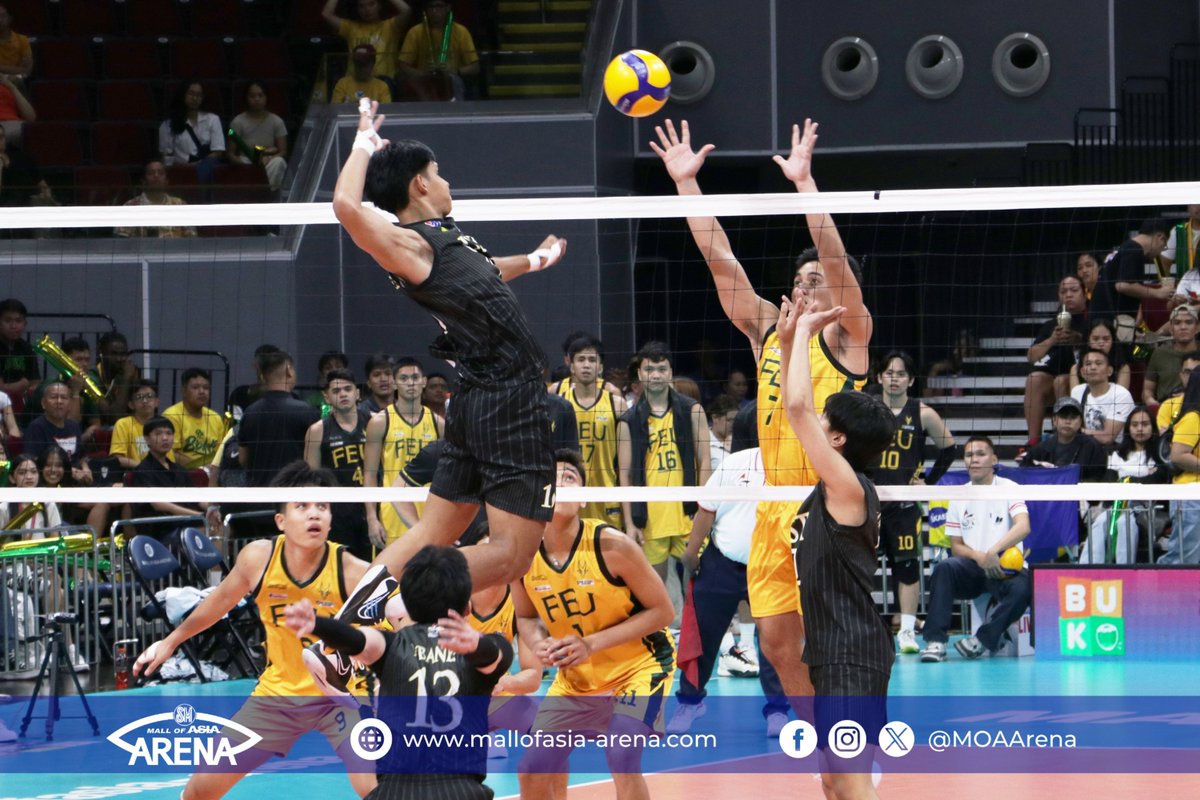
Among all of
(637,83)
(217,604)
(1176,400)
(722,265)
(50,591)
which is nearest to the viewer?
(217,604)

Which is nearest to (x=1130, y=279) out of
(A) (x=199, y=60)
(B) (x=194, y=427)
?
(B) (x=194, y=427)

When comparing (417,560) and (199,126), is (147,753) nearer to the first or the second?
(417,560)

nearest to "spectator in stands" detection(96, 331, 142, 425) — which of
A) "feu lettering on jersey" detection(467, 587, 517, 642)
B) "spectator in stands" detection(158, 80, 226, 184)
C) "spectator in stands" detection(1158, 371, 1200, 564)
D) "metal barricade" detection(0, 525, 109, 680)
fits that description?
"metal barricade" detection(0, 525, 109, 680)

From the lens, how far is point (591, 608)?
261 inches

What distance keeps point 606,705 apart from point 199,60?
13003 mm

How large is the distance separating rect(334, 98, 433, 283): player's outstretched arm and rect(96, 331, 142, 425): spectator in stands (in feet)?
25.9

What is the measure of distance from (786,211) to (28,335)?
9.70 m

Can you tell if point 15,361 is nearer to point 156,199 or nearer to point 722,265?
point 156,199

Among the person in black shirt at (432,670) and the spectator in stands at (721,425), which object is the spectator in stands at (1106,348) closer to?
the spectator in stands at (721,425)

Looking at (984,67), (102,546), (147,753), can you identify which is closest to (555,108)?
(984,67)

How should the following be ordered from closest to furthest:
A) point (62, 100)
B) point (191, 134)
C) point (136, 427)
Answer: point (136, 427), point (191, 134), point (62, 100)

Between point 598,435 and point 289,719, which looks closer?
point 289,719

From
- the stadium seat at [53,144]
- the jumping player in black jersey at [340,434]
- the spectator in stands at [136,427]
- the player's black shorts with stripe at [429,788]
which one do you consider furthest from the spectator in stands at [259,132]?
the player's black shorts with stripe at [429,788]

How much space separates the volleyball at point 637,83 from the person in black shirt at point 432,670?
327cm
